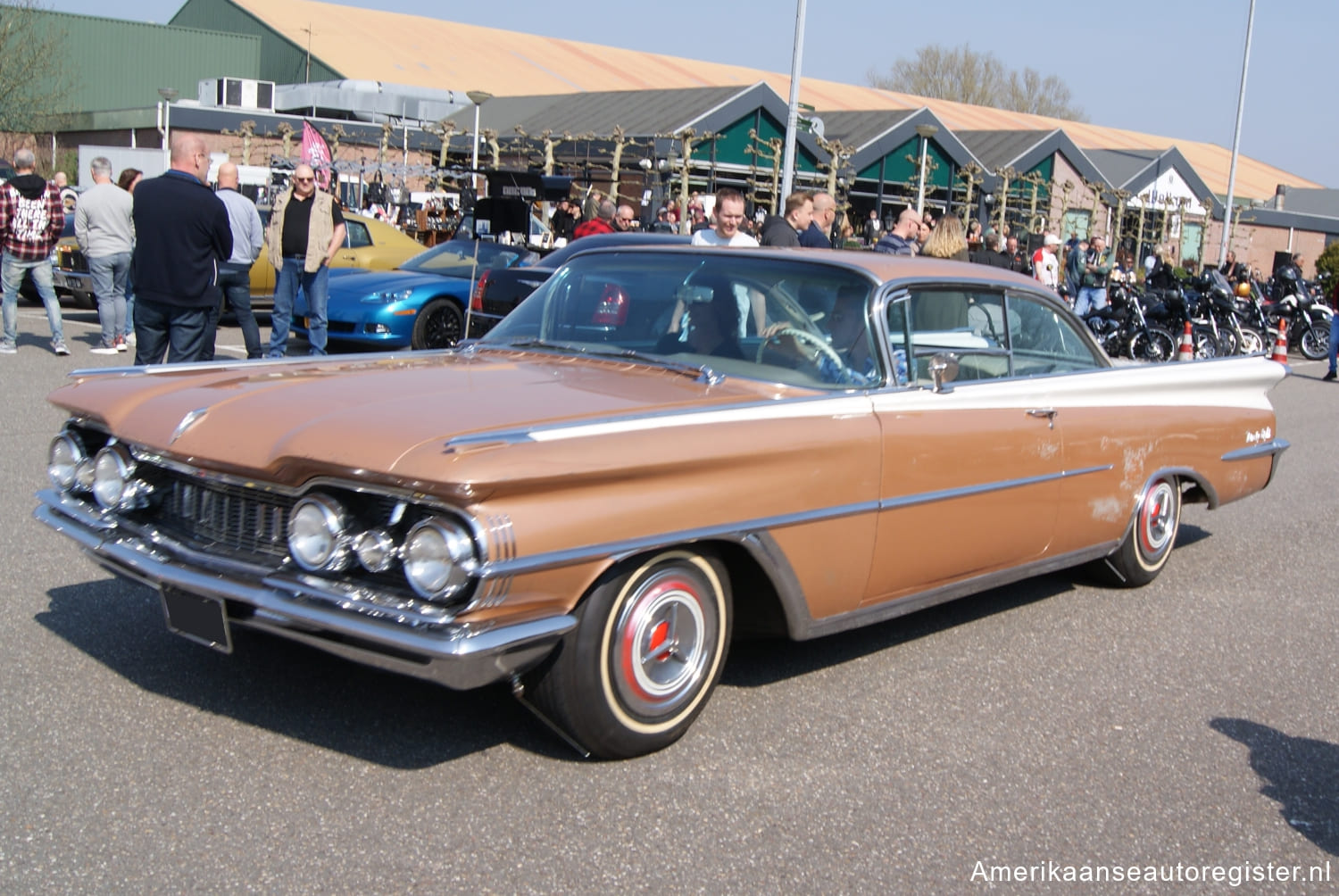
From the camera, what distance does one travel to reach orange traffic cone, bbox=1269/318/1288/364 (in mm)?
16948

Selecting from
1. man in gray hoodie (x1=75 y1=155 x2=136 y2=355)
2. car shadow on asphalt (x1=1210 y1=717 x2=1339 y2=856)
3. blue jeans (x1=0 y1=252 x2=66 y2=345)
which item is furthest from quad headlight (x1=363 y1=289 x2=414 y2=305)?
car shadow on asphalt (x1=1210 y1=717 x2=1339 y2=856)

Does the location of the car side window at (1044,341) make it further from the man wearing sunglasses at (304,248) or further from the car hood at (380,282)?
the car hood at (380,282)

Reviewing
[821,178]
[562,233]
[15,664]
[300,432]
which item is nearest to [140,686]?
[15,664]

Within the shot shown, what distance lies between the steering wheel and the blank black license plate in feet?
6.47

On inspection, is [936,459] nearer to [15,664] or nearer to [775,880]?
[775,880]

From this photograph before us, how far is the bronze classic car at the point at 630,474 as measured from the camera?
10.8ft

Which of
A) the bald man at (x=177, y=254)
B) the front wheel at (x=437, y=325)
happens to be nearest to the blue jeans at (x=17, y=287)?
the front wheel at (x=437, y=325)

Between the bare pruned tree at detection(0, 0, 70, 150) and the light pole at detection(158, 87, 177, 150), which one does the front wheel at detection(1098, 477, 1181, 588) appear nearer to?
the light pole at detection(158, 87, 177, 150)

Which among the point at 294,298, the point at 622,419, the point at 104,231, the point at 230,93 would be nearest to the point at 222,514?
the point at 622,419

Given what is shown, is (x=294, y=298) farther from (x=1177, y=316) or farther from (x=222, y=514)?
(x=1177, y=316)

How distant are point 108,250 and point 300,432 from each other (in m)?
9.05

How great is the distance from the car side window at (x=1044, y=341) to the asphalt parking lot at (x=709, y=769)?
1.08m

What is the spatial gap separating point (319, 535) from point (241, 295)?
766cm

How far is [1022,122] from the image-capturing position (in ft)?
198
